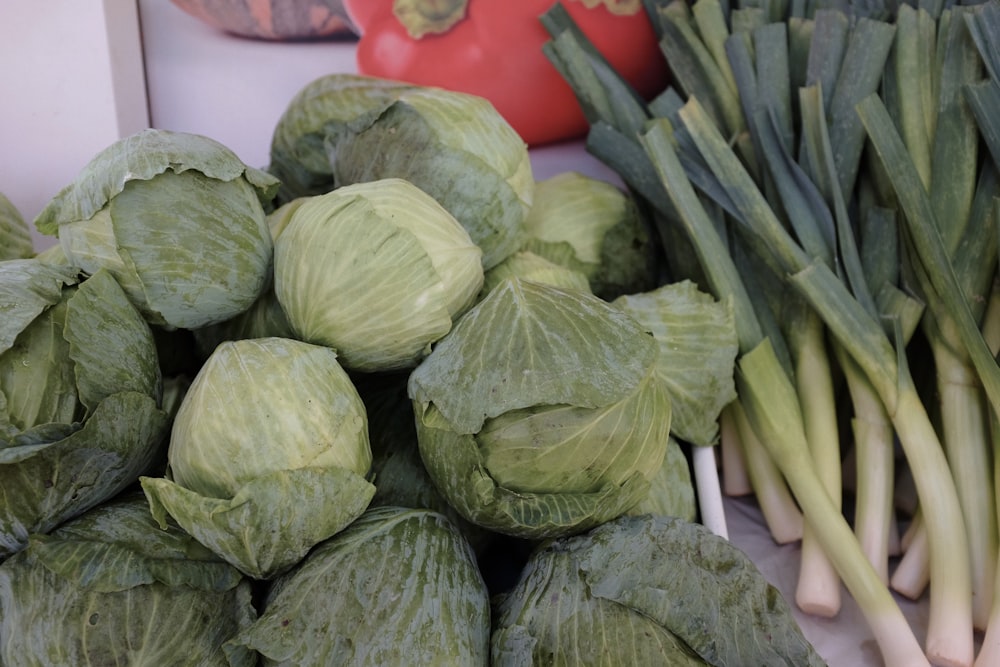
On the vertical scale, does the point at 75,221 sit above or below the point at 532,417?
above

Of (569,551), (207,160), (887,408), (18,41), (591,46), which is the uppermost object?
(18,41)

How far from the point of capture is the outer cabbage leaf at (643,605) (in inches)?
34.1

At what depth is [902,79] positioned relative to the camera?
145cm

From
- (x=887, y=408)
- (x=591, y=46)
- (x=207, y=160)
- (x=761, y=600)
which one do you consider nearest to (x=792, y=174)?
(x=887, y=408)

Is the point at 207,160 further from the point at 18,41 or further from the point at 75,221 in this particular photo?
the point at 18,41

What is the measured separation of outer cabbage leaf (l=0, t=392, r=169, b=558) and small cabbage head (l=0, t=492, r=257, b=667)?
3 centimetres

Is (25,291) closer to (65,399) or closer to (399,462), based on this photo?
(65,399)

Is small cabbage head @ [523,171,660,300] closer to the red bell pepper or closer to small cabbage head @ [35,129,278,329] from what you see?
the red bell pepper

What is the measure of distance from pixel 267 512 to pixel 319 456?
92 millimetres

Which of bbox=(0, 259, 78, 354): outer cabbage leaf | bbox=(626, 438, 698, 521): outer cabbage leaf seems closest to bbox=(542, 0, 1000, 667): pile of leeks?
bbox=(626, 438, 698, 521): outer cabbage leaf

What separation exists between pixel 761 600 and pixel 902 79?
113 cm

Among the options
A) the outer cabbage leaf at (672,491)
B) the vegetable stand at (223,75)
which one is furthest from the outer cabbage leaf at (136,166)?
the vegetable stand at (223,75)

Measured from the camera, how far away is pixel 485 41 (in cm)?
188

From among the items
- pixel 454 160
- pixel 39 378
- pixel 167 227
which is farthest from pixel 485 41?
pixel 39 378
